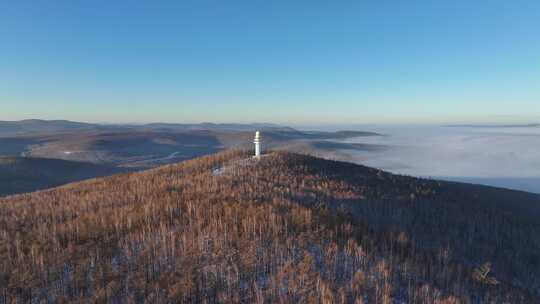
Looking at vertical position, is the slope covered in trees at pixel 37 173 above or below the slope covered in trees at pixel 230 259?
below

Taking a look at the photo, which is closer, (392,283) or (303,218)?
(392,283)

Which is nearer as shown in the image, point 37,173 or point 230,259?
point 230,259

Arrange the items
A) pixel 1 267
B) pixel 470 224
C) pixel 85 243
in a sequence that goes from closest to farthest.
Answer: pixel 1 267
pixel 85 243
pixel 470 224

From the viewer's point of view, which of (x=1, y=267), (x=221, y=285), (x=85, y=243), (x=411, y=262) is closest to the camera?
(x=221, y=285)

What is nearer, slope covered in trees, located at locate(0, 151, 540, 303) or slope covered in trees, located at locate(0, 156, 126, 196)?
slope covered in trees, located at locate(0, 151, 540, 303)

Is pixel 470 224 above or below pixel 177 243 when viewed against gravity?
below

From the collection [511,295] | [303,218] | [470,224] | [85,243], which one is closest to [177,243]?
[85,243]

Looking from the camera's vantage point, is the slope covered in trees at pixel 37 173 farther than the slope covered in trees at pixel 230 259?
Yes

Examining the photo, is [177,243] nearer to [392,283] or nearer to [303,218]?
[303,218]

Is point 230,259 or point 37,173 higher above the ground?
point 230,259

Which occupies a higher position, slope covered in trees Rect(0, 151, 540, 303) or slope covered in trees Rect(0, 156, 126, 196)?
slope covered in trees Rect(0, 151, 540, 303)

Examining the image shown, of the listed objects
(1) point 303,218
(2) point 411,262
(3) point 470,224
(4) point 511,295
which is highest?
(1) point 303,218
